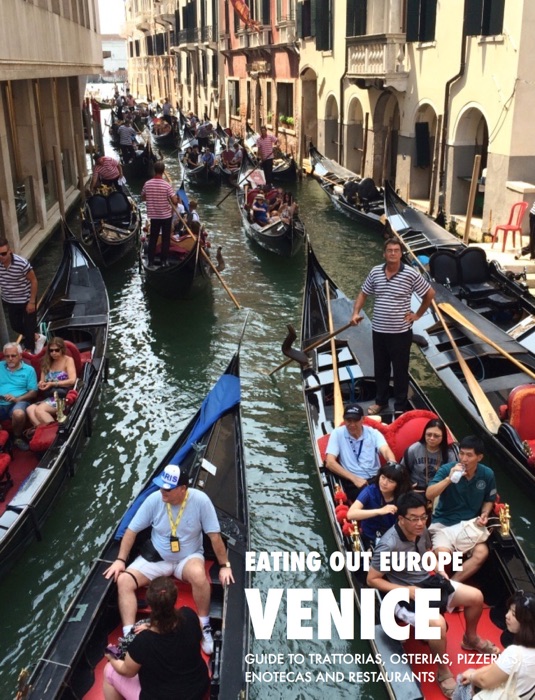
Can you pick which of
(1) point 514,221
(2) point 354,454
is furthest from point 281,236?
(2) point 354,454

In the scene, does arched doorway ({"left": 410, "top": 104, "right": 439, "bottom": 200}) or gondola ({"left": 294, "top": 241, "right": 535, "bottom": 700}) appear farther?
arched doorway ({"left": 410, "top": 104, "right": 439, "bottom": 200})

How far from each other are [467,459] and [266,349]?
113 inches

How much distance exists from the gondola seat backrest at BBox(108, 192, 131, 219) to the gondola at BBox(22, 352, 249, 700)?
195 inches

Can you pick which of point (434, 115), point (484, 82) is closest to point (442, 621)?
point (484, 82)

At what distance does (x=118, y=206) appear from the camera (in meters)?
7.67

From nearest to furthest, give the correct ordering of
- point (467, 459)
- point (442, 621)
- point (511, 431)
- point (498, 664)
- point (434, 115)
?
point (498, 664)
point (442, 621)
point (467, 459)
point (511, 431)
point (434, 115)

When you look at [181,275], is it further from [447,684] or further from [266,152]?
[266,152]

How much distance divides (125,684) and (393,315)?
2.01 metres

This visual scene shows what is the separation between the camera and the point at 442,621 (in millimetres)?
2135

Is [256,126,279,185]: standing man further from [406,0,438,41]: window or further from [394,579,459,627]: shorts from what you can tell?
[394,579,459,627]: shorts

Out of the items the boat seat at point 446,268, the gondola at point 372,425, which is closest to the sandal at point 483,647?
the gondola at point 372,425

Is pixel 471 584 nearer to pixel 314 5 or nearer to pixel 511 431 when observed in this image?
pixel 511 431

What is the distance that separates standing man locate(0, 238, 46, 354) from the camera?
13.2 feet

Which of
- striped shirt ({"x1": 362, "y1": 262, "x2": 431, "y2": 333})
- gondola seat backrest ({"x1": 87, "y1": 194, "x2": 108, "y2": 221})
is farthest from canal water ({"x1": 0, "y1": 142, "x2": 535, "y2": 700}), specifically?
striped shirt ({"x1": 362, "y1": 262, "x2": 431, "y2": 333})
